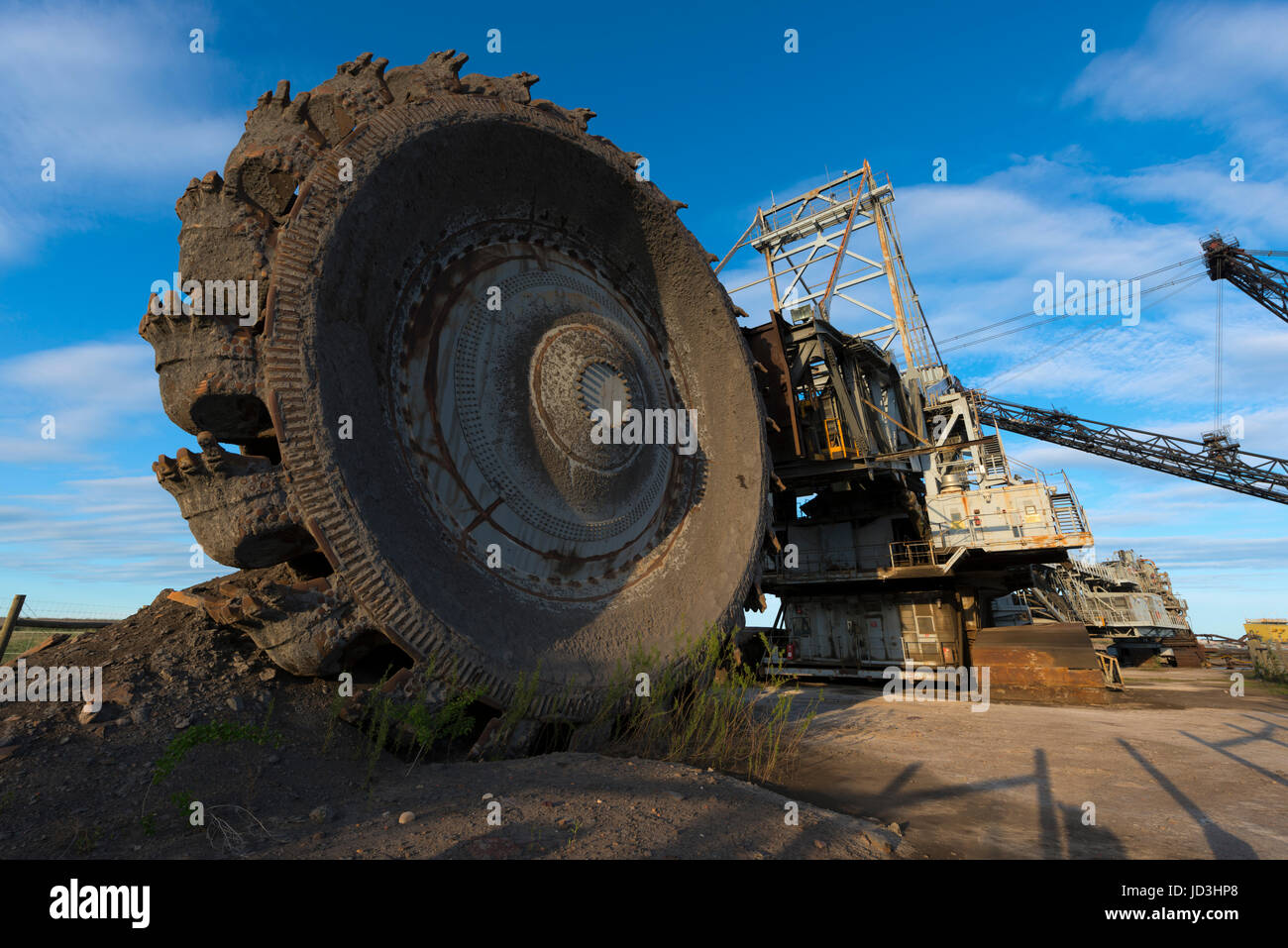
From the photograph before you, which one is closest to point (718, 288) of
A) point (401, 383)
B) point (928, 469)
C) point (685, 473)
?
point (685, 473)

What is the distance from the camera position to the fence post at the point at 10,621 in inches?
191

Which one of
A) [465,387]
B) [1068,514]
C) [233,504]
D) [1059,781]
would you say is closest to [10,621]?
[233,504]

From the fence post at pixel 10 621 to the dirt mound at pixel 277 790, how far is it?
1086mm

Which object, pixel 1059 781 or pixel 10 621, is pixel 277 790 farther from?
pixel 1059 781

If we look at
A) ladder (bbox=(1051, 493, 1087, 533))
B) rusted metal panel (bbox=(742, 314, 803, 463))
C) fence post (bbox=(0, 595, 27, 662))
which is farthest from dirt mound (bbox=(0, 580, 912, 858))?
ladder (bbox=(1051, 493, 1087, 533))

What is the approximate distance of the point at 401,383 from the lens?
525 centimetres

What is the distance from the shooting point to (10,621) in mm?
4945

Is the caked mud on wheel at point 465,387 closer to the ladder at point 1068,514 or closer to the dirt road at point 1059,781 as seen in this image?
the dirt road at point 1059,781

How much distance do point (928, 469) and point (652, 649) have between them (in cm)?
1653

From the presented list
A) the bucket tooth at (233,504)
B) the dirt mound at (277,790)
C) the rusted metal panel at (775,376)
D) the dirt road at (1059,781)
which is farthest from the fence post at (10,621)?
the rusted metal panel at (775,376)

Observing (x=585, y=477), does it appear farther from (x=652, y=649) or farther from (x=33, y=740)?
(x=33, y=740)

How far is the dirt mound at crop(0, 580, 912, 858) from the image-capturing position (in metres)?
2.63

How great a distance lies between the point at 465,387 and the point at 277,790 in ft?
11.7

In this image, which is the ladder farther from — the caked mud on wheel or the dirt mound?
the dirt mound
